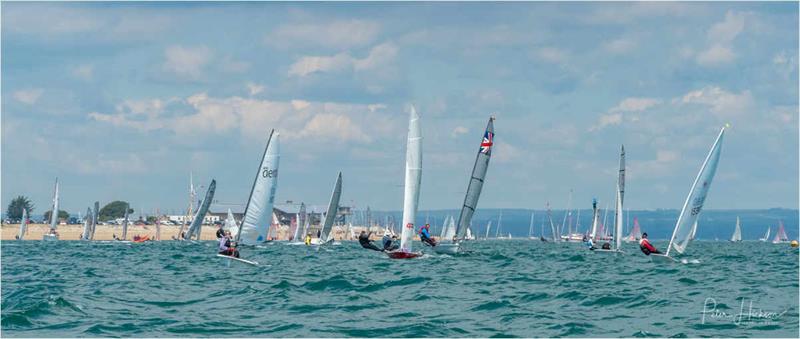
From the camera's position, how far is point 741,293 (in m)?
29.5

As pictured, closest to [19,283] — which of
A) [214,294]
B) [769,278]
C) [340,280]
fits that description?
[214,294]

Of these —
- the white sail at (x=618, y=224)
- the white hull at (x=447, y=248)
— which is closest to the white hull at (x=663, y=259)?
the white hull at (x=447, y=248)

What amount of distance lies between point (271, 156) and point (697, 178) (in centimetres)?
2011

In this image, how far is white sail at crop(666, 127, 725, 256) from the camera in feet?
146

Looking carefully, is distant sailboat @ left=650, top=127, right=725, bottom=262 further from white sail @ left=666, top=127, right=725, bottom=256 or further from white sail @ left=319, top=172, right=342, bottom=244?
white sail @ left=319, top=172, right=342, bottom=244

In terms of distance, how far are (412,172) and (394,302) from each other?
2254 centimetres

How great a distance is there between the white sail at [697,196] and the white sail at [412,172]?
39.8 feet

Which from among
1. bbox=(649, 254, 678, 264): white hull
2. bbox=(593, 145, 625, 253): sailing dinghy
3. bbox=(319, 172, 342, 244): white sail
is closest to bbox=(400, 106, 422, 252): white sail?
bbox=(649, 254, 678, 264): white hull

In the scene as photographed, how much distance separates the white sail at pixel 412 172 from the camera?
1951 inches

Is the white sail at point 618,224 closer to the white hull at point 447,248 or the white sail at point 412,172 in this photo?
the white hull at point 447,248

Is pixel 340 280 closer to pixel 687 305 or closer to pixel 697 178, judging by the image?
pixel 687 305

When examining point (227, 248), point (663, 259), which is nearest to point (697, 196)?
point (663, 259)

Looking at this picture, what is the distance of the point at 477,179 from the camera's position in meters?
55.0

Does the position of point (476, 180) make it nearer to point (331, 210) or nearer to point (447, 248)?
point (447, 248)
